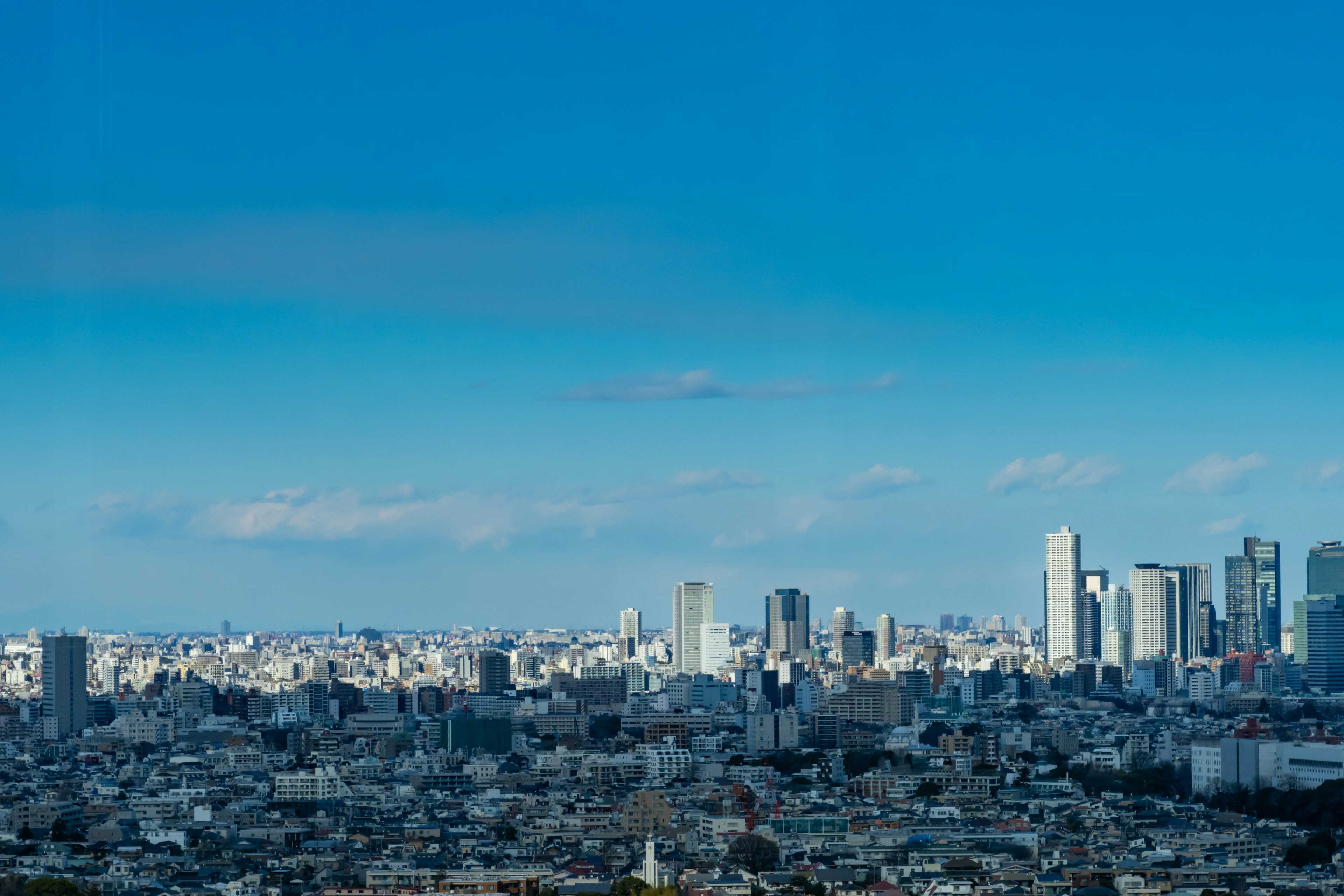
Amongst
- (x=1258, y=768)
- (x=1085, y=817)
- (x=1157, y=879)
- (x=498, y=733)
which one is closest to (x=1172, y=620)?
(x=498, y=733)

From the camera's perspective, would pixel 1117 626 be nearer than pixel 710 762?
No

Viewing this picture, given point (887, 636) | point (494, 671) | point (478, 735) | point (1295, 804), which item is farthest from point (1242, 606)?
→ point (1295, 804)

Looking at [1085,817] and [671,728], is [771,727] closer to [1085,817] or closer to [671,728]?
[671,728]

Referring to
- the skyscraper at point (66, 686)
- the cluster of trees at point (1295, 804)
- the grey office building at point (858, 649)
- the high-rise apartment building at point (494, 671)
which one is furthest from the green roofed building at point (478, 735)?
the grey office building at point (858, 649)

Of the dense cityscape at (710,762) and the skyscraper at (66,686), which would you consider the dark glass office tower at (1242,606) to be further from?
the skyscraper at (66,686)

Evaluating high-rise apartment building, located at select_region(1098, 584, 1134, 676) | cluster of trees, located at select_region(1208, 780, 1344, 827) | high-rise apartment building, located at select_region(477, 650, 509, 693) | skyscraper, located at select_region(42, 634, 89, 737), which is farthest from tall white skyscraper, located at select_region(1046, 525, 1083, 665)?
cluster of trees, located at select_region(1208, 780, 1344, 827)

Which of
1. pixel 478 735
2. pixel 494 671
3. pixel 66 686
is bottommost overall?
pixel 478 735

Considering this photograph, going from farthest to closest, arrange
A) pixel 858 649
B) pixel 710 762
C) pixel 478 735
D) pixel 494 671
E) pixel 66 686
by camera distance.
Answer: pixel 858 649 < pixel 494 671 < pixel 66 686 < pixel 478 735 < pixel 710 762

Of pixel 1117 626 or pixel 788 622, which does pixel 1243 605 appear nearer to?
pixel 1117 626
